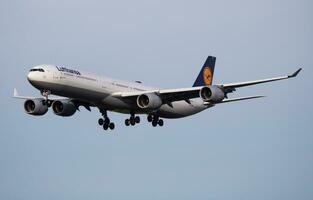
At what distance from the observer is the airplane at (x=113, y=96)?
8338 centimetres

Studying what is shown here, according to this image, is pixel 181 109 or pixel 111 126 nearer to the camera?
pixel 111 126

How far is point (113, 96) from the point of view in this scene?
3415 inches

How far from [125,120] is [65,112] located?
6.01m

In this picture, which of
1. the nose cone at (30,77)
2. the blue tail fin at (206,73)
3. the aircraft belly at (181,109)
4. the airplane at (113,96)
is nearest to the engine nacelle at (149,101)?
the airplane at (113,96)

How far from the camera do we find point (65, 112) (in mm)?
89688

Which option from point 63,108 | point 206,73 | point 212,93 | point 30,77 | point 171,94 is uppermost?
point 206,73

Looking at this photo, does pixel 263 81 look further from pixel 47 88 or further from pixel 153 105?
pixel 47 88

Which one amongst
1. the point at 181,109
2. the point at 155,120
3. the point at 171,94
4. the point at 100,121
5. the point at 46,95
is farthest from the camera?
the point at 181,109

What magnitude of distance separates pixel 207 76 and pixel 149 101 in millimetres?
15443

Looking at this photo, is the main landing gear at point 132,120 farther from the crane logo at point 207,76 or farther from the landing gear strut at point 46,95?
the crane logo at point 207,76

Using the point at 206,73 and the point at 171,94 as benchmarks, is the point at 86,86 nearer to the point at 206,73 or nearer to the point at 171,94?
the point at 171,94

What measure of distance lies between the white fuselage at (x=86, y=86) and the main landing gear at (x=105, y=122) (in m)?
2.64

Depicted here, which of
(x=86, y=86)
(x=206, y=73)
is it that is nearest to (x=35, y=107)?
(x=86, y=86)

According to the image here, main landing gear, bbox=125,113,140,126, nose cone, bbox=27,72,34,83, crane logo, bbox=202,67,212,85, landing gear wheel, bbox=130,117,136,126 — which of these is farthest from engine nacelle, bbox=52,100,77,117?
crane logo, bbox=202,67,212,85
